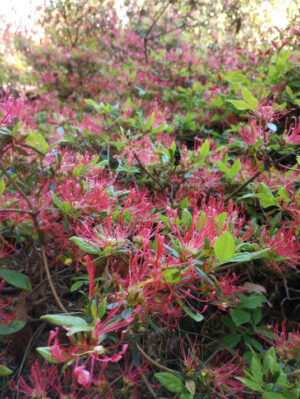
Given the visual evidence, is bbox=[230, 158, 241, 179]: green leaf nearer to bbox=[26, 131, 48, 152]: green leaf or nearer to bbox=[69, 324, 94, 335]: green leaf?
bbox=[26, 131, 48, 152]: green leaf

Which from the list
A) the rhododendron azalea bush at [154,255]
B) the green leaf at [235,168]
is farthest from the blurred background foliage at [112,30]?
the green leaf at [235,168]

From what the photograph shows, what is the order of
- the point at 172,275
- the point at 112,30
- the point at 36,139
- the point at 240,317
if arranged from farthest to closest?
the point at 112,30
the point at 240,317
the point at 36,139
the point at 172,275

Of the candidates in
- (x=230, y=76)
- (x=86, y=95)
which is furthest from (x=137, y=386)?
(x=86, y=95)

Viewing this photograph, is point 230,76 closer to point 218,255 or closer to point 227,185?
point 227,185

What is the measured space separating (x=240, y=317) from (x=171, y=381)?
47cm

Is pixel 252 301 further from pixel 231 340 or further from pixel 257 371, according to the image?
pixel 257 371

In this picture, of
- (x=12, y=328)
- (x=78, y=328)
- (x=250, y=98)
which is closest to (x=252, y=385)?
(x=78, y=328)

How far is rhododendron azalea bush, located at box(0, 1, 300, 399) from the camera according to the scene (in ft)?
2.63

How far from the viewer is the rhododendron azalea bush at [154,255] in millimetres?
801

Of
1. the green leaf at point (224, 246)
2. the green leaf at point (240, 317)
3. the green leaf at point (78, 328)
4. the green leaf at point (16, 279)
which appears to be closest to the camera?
the green leaf at point (78, 328)

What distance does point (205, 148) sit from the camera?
1322 millimetres

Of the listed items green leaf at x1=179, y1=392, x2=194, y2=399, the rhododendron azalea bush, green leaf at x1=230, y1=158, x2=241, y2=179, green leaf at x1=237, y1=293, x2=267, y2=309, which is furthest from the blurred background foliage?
green leaf at x1=179, y1=392, x2=194, y2=399

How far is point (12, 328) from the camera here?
3.51 ft

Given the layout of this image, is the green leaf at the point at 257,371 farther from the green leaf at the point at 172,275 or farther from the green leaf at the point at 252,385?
the green leaf at the point at 172,275
